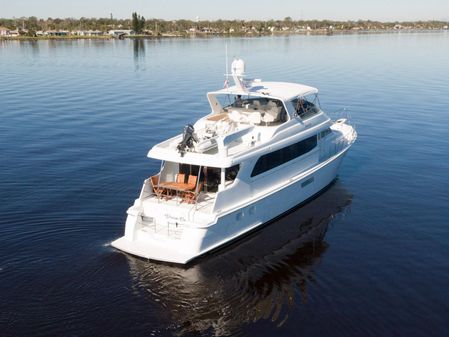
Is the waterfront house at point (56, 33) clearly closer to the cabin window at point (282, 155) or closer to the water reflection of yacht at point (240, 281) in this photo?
the cabin window at point (282, 155)

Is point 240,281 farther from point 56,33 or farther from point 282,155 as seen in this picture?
point 56,33

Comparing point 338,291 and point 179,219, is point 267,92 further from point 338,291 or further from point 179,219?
point 338,291

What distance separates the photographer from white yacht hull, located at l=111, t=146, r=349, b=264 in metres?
14.9

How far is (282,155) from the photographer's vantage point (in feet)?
58.7

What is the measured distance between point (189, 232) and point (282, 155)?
17.7 feet

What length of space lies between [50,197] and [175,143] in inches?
278

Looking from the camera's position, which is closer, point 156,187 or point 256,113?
point 156,187

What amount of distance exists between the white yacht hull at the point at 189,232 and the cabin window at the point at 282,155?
996 mm

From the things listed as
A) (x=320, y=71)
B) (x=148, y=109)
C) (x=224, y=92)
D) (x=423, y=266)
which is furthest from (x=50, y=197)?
(x=320, y=71)

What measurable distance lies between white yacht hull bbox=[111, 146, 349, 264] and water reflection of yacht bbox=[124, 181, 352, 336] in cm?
45

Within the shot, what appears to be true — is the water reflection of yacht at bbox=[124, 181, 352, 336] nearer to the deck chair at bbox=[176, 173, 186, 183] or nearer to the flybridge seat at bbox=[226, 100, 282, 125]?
the deck chair at bbox=[176, 173, 186, 183]

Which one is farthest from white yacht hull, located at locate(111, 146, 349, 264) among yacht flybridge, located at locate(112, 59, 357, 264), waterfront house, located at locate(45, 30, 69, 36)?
waterfront house, located at locate(45, 30, 69, 36)

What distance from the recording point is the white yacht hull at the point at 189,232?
1488cm

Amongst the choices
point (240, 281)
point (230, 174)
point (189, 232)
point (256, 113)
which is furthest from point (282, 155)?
point (240, 281)
